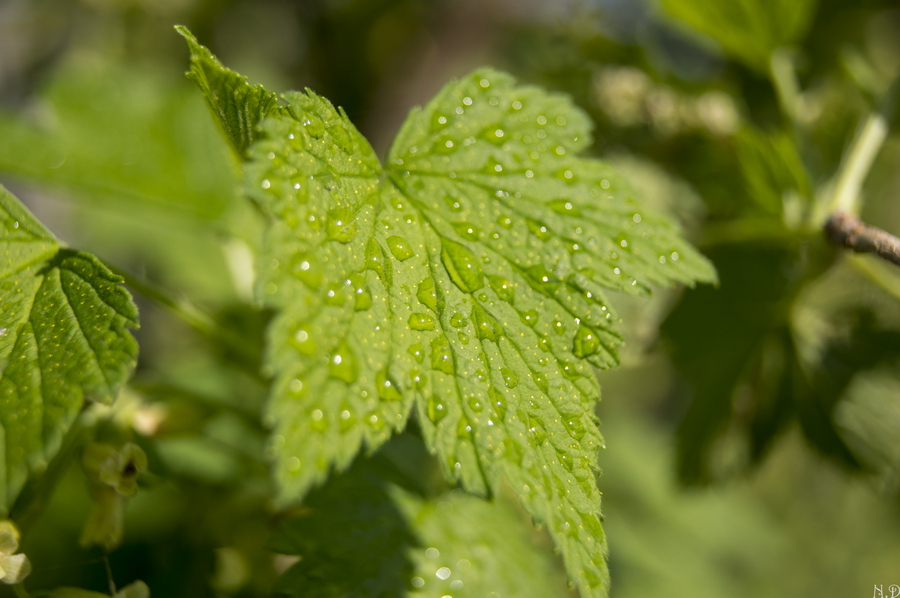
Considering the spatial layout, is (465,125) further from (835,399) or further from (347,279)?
(835,399)

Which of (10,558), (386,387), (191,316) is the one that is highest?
(386,387)

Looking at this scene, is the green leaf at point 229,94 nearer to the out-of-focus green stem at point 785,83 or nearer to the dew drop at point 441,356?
the dew drop at point 441,356

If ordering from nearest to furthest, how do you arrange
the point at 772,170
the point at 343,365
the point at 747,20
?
the point at 343,365, the point at 772,170, the point at 747,20

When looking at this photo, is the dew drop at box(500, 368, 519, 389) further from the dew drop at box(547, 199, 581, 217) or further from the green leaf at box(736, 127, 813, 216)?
the green leaf at box(736, 127, 813, 216)

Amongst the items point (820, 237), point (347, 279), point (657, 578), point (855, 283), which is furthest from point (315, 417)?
point (657, 578)

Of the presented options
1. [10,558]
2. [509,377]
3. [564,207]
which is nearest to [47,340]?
[10,558]

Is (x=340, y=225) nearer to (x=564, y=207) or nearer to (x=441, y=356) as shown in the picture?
(x=441, y=356)
